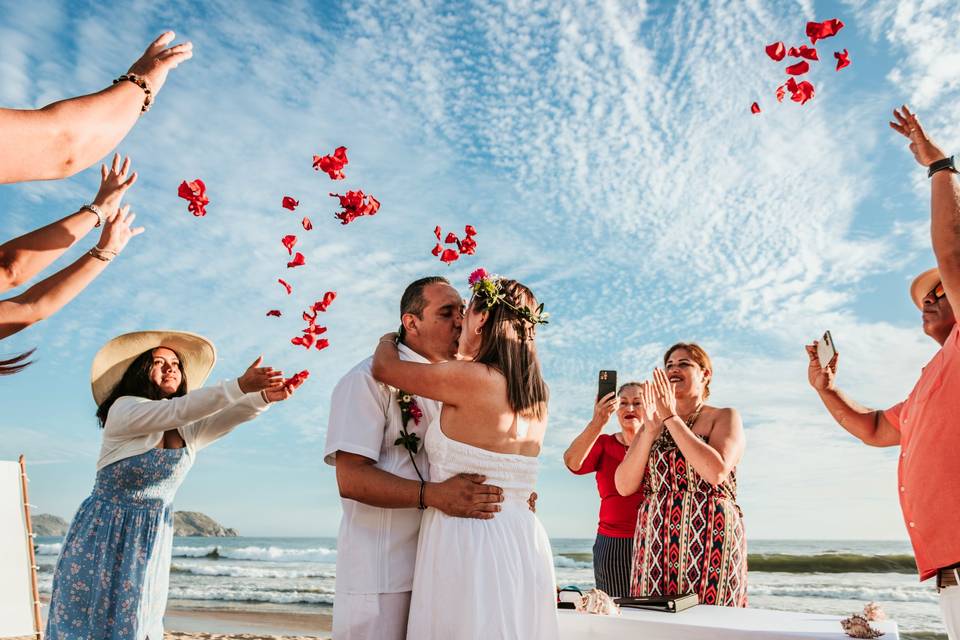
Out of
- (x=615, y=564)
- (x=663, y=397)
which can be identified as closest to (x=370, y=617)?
(x=663, y=397)

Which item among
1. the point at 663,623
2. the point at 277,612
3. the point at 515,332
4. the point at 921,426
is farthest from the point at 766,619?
the point at 277,612

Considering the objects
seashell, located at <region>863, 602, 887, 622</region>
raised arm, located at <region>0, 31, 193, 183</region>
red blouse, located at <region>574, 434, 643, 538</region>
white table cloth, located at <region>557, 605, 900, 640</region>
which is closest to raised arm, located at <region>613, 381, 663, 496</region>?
white table cloth, located at <region>557, 605, 900, 640</region>

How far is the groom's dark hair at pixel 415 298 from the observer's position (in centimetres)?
363

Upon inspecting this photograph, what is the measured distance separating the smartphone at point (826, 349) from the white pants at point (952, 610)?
1499 millimetres

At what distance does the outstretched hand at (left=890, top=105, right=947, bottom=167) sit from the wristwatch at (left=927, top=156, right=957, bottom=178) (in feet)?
0.09

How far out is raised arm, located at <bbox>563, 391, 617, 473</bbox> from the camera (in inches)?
190

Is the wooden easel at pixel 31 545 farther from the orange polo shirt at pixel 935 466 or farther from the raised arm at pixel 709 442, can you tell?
the orange polo shirt at pixel 935 466

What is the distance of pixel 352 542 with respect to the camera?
308 cm

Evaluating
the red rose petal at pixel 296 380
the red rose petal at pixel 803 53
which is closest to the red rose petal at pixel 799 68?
the red rose petal at pixel 803 53

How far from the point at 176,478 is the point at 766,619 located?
140 inches

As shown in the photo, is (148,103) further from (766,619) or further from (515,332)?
(766,619)

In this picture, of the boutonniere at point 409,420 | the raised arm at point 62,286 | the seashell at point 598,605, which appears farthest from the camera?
the seashell at point 598,605

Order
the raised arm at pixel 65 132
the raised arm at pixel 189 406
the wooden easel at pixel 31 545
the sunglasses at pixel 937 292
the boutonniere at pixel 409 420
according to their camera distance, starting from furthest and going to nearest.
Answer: the wooden easel at pixel 31 545 < the raised arm at pixel 189 406 < the sunglasses at pixel 937 292 < the boutonniere at pixel 409 420 < the raised arm at pixel 65 132

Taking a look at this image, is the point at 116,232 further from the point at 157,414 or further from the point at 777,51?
the point at 777,51
